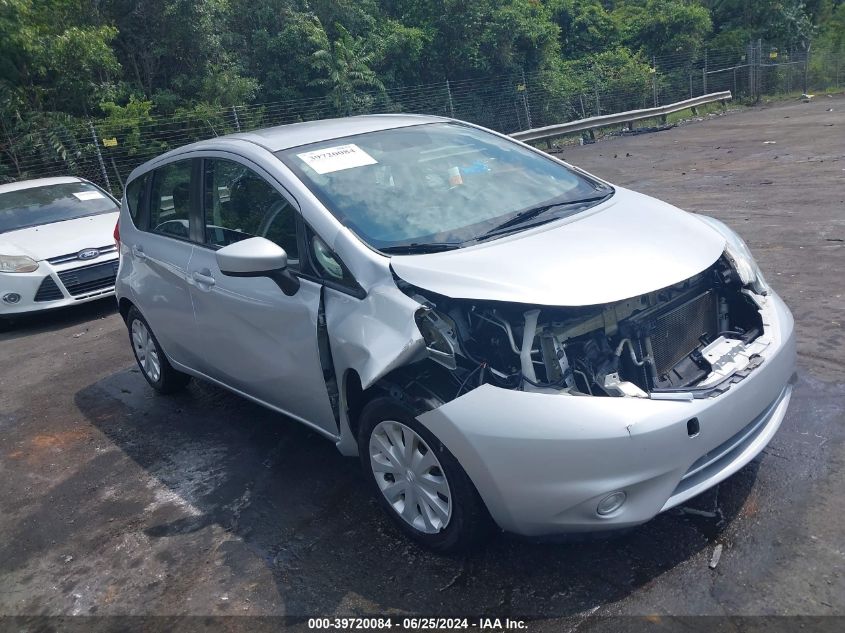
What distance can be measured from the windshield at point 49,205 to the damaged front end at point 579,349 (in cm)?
749

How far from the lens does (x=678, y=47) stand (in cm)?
2969

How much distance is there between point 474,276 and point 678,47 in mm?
29707

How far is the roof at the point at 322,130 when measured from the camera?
445 cm

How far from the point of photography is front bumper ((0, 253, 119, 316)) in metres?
8.35

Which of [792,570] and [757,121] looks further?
[757,121]

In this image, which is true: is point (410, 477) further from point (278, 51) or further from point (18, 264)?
point (278, 51)

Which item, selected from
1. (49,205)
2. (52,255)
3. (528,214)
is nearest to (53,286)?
(52,255)

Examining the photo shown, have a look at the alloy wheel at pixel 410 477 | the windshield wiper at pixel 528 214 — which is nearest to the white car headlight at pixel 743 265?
the windshield wiper at pixel 528 214

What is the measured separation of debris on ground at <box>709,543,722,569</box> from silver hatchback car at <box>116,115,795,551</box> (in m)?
0.32

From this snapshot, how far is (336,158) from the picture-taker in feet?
14.0

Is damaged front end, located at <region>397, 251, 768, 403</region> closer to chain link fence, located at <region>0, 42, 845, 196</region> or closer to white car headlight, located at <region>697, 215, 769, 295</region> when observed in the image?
white car headlight, located at <region>697, 215, 769, 295</region>

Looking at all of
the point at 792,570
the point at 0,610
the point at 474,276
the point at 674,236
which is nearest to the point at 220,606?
the point at 0,610

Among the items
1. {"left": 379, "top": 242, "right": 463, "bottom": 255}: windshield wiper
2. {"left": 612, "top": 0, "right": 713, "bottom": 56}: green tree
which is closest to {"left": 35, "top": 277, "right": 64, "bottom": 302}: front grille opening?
{"left": 379, "top": 242, "right": 463, "bottom": 255}: windshield wiper

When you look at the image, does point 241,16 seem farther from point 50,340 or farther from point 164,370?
point 164,370
